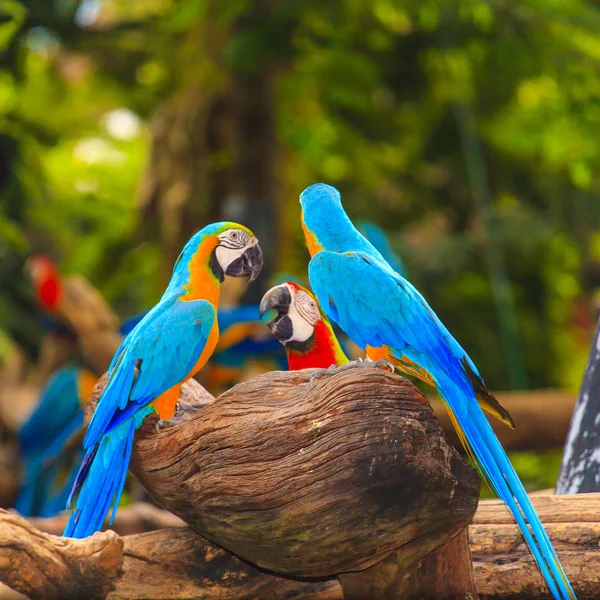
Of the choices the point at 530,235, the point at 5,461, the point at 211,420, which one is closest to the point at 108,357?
the point at 5,461

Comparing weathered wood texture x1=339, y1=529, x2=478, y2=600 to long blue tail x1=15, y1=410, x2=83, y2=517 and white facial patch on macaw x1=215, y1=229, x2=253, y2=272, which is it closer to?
white facial patch on macaw x1=215, y1=229, x2=253, y2=272

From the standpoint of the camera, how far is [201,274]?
1.70m

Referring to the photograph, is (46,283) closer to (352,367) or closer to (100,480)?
(100,480)

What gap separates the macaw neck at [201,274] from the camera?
1690mm

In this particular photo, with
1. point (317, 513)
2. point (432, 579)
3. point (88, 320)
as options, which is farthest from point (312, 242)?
point (88, 320)

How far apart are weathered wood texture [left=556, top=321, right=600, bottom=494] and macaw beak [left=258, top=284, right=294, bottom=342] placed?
0.86 m

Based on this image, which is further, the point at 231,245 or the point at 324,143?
the point at 324,143

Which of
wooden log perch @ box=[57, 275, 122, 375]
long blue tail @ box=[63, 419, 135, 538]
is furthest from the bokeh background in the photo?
long blue tail @ box=[63, 419, 135, 538]

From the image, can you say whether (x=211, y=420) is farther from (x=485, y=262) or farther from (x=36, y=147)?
(x=485, y=262)

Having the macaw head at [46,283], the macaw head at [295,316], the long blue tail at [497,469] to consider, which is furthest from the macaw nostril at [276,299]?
the macaw head at [46,283]

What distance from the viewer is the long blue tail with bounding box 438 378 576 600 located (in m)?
1.33

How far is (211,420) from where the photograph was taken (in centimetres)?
150

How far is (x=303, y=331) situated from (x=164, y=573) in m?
0.59

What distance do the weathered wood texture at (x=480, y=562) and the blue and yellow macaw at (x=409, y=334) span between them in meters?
0.17
